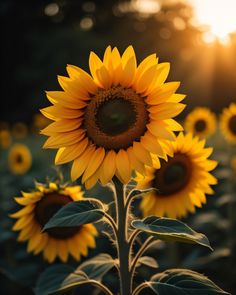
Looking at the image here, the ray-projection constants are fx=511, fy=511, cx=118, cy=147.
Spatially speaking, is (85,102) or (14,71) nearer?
(85,102)

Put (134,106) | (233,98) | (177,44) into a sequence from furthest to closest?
(177,44) → (233,98) → (134,106)

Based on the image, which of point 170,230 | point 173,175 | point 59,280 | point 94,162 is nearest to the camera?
point 170,230

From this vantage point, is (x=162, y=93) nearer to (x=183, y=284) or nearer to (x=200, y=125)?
(x=183, y=284)

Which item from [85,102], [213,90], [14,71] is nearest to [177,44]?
[213,90]

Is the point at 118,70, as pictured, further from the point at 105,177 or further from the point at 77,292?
the point at 77,292

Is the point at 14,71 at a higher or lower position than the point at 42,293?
higher

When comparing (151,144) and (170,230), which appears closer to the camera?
(170,230)

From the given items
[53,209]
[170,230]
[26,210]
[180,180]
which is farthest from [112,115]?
[180,180]
